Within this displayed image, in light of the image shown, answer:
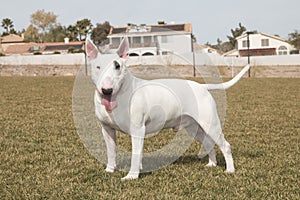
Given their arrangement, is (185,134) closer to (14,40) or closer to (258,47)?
(258,47)

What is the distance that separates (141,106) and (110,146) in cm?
75

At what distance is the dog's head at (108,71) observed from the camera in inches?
170

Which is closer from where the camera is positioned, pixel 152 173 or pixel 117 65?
pixel 117 65

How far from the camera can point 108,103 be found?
177 inches

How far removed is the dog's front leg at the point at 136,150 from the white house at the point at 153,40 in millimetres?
876

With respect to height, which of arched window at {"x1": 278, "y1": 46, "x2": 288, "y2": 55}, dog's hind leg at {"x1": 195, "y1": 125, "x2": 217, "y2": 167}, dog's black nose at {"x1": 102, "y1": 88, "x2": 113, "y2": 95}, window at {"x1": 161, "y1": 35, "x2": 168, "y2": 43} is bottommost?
dog's hind leg at {"x1": 195, "y1": 125, "x2": 217, "y2": 167}

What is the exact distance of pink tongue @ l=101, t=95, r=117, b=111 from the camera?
449 centimetres

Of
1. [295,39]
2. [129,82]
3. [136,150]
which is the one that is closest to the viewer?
[129,82]

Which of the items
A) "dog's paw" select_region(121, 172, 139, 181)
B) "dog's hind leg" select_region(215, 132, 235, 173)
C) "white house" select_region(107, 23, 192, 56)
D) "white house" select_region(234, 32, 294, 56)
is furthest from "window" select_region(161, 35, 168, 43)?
"white house" select_region(234, 32, 294, 56)

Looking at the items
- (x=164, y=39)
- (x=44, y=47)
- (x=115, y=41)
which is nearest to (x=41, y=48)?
(x=44, y=47)

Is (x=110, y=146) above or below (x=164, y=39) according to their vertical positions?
below

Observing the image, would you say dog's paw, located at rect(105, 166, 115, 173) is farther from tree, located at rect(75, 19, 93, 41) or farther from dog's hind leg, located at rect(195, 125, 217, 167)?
tree, located at rect(75, 19, 93, 41)

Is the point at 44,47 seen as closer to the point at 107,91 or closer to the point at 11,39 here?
the point at 11,39

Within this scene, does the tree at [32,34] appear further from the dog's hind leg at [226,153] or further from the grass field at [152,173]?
the dog's hind leg at [226,153]
